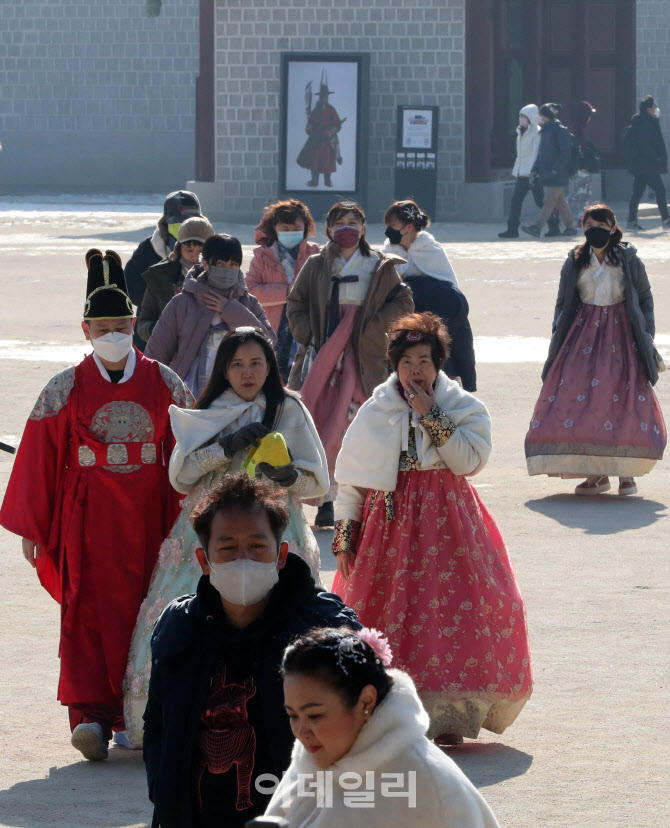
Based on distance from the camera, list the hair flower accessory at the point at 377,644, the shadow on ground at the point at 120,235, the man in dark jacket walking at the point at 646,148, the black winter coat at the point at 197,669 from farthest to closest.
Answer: the man in dark jacket walking at the point at 646,148, the shadow on ground at the point at 120,235, the black winter coat at the point at 197,669, the hair flower accessory at the point at 377,644

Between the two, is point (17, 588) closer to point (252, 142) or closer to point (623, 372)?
point (623, 372)

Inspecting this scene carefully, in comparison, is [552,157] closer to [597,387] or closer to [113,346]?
[597,387]

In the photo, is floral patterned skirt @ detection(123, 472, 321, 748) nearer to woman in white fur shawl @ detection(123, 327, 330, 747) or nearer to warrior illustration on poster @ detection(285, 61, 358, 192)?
woman in white fur shawl @ detection(123, 327, 330, 747)

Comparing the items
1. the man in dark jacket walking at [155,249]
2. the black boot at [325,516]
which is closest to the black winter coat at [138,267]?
the man in dark jacket walking at [155,249]

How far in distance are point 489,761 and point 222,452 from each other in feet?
4.03

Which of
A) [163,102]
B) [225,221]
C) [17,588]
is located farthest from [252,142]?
[17,588]

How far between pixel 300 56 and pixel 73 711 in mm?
21595

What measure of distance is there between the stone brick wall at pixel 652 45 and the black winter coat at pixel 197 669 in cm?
2822

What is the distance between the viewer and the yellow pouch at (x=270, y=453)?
5.05 meters

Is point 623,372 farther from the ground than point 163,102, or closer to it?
closer to it

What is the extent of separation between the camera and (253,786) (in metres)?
3.30

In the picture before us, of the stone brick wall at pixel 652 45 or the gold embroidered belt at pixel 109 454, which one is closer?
the gold embroidered belt at pixel 109 454

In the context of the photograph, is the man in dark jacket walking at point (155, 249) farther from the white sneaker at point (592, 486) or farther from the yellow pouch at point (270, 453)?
the yellow pouch at point (270, 453)

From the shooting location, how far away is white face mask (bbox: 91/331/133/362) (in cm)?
541
